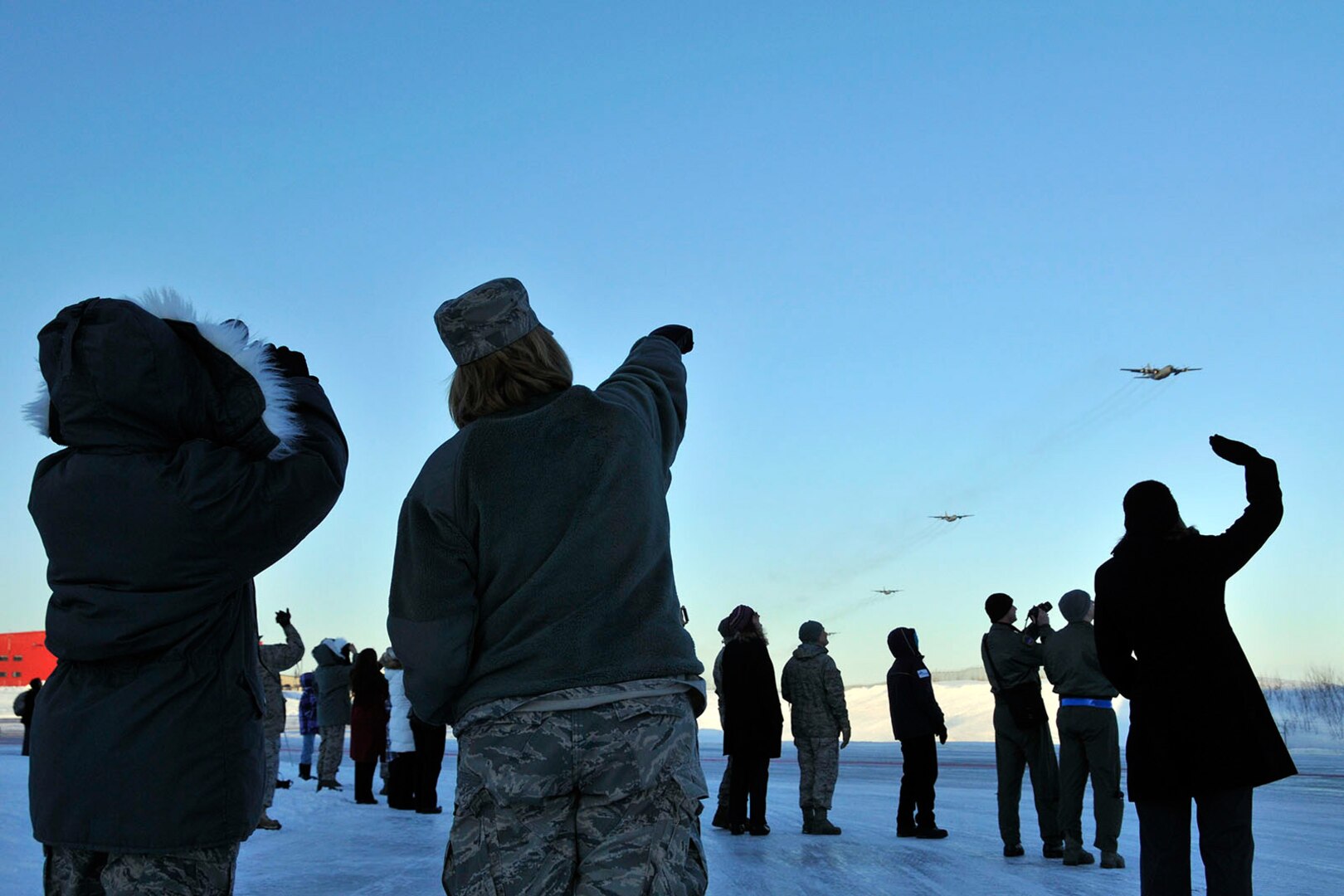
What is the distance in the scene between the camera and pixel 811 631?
37.0ft

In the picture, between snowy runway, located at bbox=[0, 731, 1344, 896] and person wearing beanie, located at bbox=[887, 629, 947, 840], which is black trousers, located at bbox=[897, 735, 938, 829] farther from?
snowy runway, located at bbox=[0, 731, 1344, 896]

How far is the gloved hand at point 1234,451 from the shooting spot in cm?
424

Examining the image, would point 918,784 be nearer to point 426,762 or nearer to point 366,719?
point 426,762

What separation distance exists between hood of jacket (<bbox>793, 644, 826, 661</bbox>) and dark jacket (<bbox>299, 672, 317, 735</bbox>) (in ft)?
28.1

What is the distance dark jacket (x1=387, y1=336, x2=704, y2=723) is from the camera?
241 centimetres

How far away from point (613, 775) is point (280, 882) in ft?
18.3

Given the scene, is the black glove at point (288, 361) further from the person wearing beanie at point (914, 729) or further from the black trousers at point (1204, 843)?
the person wearing beanie at point (914, 729)

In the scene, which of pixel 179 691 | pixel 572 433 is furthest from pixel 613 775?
pixel 179 691

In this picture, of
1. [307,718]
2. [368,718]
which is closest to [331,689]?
[368,718]

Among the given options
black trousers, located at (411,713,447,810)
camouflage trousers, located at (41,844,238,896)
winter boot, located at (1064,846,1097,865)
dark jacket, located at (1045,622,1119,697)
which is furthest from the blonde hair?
black trousers, located at (411,713,447,810)

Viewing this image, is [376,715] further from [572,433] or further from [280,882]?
[572,433]

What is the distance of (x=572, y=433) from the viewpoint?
2.51 m

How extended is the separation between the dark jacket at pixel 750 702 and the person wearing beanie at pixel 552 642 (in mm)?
7995

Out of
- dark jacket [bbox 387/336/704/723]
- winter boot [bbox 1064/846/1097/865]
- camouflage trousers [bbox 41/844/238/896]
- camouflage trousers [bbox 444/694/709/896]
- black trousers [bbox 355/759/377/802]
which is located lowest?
black trousers [bbox 355/759/377/802]
